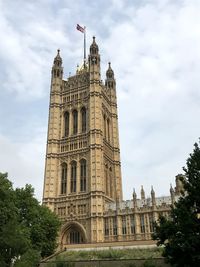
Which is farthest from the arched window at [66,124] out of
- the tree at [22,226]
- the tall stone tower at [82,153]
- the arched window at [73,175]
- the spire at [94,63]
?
the tree at [22,226]

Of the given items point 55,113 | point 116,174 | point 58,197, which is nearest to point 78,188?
point 58,197

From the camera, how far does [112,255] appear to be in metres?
34.9

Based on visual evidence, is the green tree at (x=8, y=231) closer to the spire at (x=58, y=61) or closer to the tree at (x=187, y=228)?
the tree at (x=187, y=228)

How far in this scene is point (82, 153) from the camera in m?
60.8

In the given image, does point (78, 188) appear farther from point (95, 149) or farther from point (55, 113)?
point (55, 113)

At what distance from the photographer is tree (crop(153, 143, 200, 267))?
67.2 ft

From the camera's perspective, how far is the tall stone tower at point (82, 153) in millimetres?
55000

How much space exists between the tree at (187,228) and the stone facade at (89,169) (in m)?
30.1

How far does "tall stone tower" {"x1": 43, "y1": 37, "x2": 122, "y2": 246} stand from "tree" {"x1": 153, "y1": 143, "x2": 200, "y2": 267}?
31110mm

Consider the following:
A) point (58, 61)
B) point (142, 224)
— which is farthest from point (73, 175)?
point (58, 61)

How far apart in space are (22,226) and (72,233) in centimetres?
1951

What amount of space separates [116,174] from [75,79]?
21830mm

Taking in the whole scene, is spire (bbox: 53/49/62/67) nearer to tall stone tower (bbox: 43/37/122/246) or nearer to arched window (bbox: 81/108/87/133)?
tall stone tower (bbox: 43/37/122/246)

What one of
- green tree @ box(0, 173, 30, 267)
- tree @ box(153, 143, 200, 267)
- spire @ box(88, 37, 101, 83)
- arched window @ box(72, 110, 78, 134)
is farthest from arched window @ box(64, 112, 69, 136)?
tree @ box(153, 143, 200, 267)
